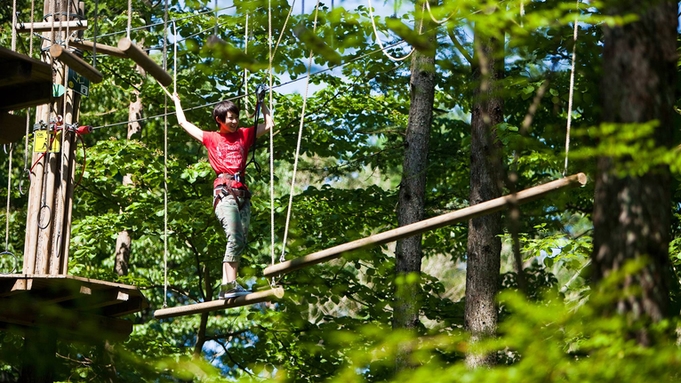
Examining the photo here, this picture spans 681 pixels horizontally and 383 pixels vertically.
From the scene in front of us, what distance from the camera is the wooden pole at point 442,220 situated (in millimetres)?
5055

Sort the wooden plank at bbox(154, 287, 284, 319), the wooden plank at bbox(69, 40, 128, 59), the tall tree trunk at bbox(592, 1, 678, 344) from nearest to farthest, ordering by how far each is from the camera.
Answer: the tall tree trunk at bbox(592, 1, 678, 344), the wooden plank at bbox(154, 287, 284, 319), the wooden plank at bbox(69, 40, 128, 59)

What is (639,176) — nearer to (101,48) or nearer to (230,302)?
(230,302)

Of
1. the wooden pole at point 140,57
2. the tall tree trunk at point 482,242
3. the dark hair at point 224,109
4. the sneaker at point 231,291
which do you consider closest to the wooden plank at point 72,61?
the wooden pole at point 140,57

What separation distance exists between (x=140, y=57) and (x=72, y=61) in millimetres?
661

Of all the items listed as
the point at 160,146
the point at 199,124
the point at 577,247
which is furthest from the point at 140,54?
the point at 160,146

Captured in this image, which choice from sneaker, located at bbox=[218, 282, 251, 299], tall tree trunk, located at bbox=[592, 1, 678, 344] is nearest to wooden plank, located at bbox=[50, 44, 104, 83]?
sneaker, located at bbox=[218, 282, 251, 299]

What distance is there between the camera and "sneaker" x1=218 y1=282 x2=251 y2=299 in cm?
655

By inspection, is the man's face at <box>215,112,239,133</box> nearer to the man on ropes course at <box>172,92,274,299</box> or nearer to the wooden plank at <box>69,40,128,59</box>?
the man on ropes course at <box>172,92,274,299</box>

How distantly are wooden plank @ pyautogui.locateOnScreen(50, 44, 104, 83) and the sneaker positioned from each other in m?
1.60

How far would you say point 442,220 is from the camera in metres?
5.30

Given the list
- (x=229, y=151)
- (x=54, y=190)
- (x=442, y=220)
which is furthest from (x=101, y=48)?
→ (x=442, y=220)

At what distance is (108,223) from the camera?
39.0 ft

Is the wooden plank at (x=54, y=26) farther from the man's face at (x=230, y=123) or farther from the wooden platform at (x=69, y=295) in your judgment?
the man's face at (x=230, y=123)

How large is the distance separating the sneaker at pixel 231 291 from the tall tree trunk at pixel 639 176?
316 centimetres
